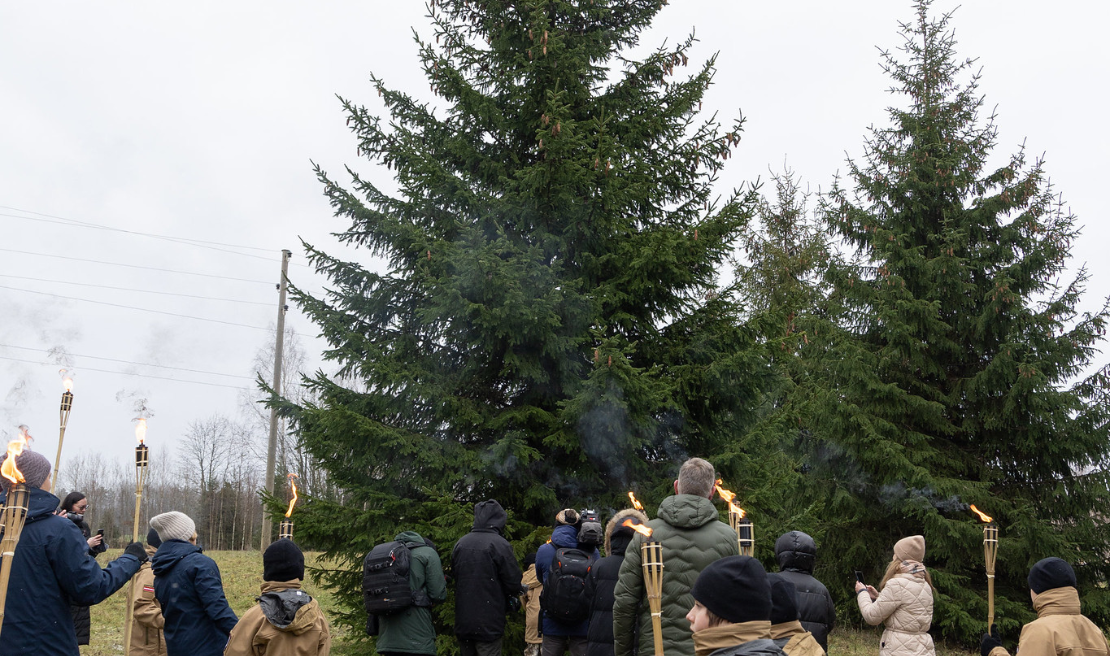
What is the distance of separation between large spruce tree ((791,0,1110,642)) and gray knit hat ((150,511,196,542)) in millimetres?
11777

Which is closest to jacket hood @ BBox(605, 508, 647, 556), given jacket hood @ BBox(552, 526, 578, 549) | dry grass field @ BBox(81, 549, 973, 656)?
jacket hood @ BBox(552, 526, 578, 549)

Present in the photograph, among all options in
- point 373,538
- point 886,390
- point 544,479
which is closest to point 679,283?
point 544,479

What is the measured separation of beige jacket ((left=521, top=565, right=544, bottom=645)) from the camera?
9125mm

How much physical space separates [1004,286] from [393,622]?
1257 cm

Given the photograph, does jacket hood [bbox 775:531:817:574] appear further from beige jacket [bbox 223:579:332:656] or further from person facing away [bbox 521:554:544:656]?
person facing away [bbox 521:554:544:656]

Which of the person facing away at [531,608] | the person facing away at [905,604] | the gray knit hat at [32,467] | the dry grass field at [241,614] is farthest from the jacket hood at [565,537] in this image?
the dry grass field at [241,614]

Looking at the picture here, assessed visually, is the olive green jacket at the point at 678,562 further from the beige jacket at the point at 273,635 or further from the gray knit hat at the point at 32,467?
the gray knit hat at the point at 32,467

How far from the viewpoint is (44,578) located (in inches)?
180

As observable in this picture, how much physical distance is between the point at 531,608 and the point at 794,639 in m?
6.08

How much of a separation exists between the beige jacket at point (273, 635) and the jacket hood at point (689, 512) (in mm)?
2162

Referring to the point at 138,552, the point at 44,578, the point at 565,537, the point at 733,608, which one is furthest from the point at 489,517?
the point at 733,608

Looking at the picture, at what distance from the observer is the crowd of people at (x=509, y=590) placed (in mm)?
3766

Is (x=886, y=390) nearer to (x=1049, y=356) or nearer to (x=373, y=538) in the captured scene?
(x=1049, y=356)

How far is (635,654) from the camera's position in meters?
5.29
